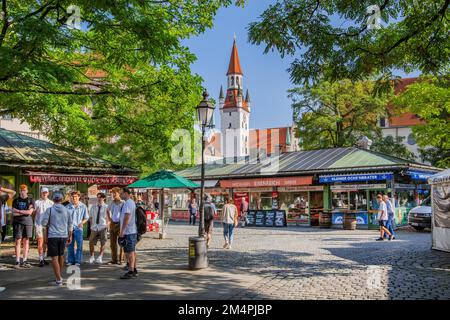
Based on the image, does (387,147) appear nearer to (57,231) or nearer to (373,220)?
(373,220)

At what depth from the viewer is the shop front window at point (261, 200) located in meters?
31.9

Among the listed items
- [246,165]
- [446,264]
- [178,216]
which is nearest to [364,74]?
[446,264]

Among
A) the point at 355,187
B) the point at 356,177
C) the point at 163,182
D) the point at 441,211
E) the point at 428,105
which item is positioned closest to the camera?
the point at 441,211

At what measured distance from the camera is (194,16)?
586 inches

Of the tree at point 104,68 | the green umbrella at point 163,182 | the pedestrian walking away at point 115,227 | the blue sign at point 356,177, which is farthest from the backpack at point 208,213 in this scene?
the blue sign at point 356,177

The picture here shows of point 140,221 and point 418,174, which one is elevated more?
point 418,174

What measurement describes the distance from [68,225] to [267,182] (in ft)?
73.7

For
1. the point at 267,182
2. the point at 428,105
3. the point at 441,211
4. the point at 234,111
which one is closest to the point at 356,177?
the point at 428,105

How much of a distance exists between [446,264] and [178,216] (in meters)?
28.3

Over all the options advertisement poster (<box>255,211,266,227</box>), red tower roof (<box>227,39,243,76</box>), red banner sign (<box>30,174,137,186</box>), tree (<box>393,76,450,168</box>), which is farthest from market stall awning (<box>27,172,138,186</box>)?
red tower roof (<box>227,39,243,76</box>)

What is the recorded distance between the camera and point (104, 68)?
52.7 ft

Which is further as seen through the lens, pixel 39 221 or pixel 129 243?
pixel 39 221

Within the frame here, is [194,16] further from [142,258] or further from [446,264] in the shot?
[446,264]

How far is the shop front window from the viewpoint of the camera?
105 feet
